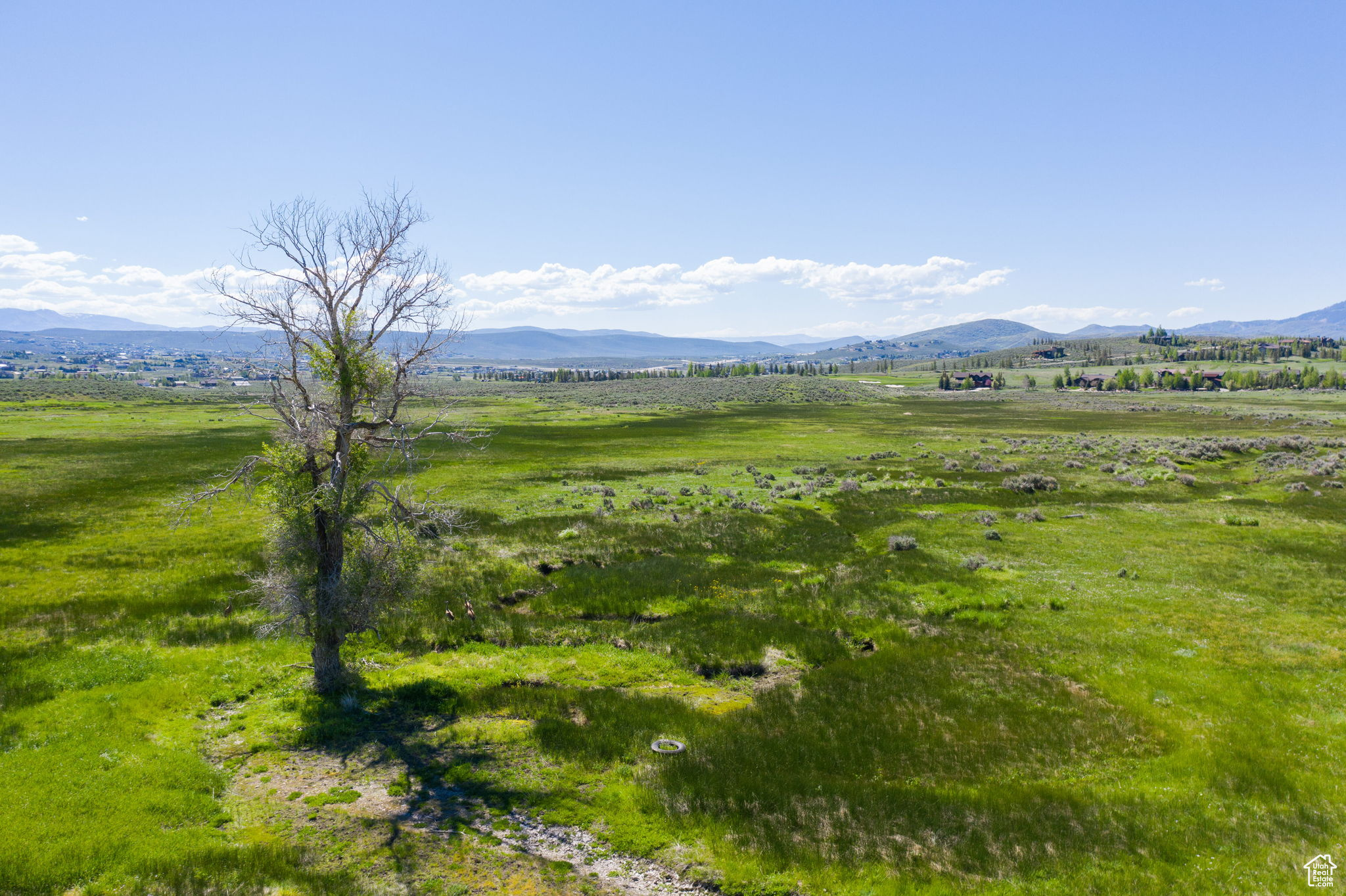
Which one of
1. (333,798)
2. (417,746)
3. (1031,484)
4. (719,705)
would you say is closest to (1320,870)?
(719,705)

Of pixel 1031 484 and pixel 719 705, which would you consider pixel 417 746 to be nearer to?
pixel 719 705

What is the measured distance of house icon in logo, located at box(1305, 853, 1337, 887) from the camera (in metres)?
11.1

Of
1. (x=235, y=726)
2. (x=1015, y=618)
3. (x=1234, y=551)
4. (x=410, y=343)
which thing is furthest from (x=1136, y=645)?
(x=235, y=726)

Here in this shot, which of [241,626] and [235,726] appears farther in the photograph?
[241,626]

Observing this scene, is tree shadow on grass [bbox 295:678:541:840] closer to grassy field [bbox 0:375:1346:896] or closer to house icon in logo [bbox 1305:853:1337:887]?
grassy field [bbox 0:375:1346:896]

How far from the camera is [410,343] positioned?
17.7 metres

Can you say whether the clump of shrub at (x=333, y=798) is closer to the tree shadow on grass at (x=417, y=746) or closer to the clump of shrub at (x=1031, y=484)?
the tree shadow on grass at (x=417, y=746)

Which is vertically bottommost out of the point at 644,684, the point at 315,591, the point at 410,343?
the point at 644,684

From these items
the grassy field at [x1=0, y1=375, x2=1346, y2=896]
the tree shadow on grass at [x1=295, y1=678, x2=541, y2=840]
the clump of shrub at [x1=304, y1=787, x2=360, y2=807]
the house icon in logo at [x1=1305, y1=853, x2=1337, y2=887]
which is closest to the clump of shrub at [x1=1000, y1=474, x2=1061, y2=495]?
the grassy field at [x1=0, y1=375, x2=1346, y2=896]

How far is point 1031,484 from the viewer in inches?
1941

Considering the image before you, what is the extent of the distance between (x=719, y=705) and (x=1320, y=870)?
43.1 ft

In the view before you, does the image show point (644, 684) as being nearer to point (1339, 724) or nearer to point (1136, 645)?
point (1136, 645)

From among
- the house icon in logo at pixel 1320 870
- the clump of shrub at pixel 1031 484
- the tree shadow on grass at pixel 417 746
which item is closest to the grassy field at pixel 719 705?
the tree shadow on grass at pixel 417 746

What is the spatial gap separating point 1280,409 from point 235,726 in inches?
6459
